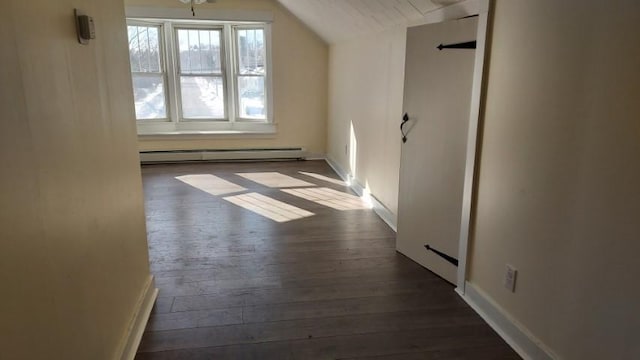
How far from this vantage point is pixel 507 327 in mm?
2176

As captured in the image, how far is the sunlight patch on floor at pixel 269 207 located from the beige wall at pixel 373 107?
81cm

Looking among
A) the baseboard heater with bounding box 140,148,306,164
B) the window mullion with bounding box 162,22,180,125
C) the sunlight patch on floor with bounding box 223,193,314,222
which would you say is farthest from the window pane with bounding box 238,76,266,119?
the sunlight patch on floor with bounding box 223,193,314,222

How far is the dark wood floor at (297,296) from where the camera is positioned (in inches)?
83.2

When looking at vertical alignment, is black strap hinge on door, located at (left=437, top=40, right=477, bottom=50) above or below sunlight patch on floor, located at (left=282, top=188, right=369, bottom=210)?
above

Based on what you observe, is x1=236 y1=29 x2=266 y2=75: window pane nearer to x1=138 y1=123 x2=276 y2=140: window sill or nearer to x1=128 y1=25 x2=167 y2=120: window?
x1=138 y1=123 x2=276 y2=140: window sill

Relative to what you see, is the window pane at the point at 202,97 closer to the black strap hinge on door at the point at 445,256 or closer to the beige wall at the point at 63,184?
the beige wall at the point at 63,184

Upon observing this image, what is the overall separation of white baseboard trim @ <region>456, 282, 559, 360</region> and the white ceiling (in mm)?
1740

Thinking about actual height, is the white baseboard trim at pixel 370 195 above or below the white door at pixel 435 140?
below

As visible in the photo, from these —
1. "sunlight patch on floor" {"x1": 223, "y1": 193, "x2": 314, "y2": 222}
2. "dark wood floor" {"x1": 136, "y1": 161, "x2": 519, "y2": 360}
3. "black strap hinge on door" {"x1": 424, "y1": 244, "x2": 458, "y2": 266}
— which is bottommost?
"dark wood floor" {"x1": 136, "y1": 161, "x2": 519, "y2": 360}

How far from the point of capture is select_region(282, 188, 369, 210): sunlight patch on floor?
14.5 ft

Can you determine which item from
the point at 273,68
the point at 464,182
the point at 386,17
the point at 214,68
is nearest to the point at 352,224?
the point at 464,182

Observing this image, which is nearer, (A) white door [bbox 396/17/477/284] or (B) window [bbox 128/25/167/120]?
(A) white door [bbox 396/17/477/284]

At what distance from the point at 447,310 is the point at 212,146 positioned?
5039 millimetres

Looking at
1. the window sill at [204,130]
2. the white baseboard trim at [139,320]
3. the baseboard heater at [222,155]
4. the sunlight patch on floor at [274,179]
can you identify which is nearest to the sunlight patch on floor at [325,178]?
the sunlight patch on floor at [274,179]
